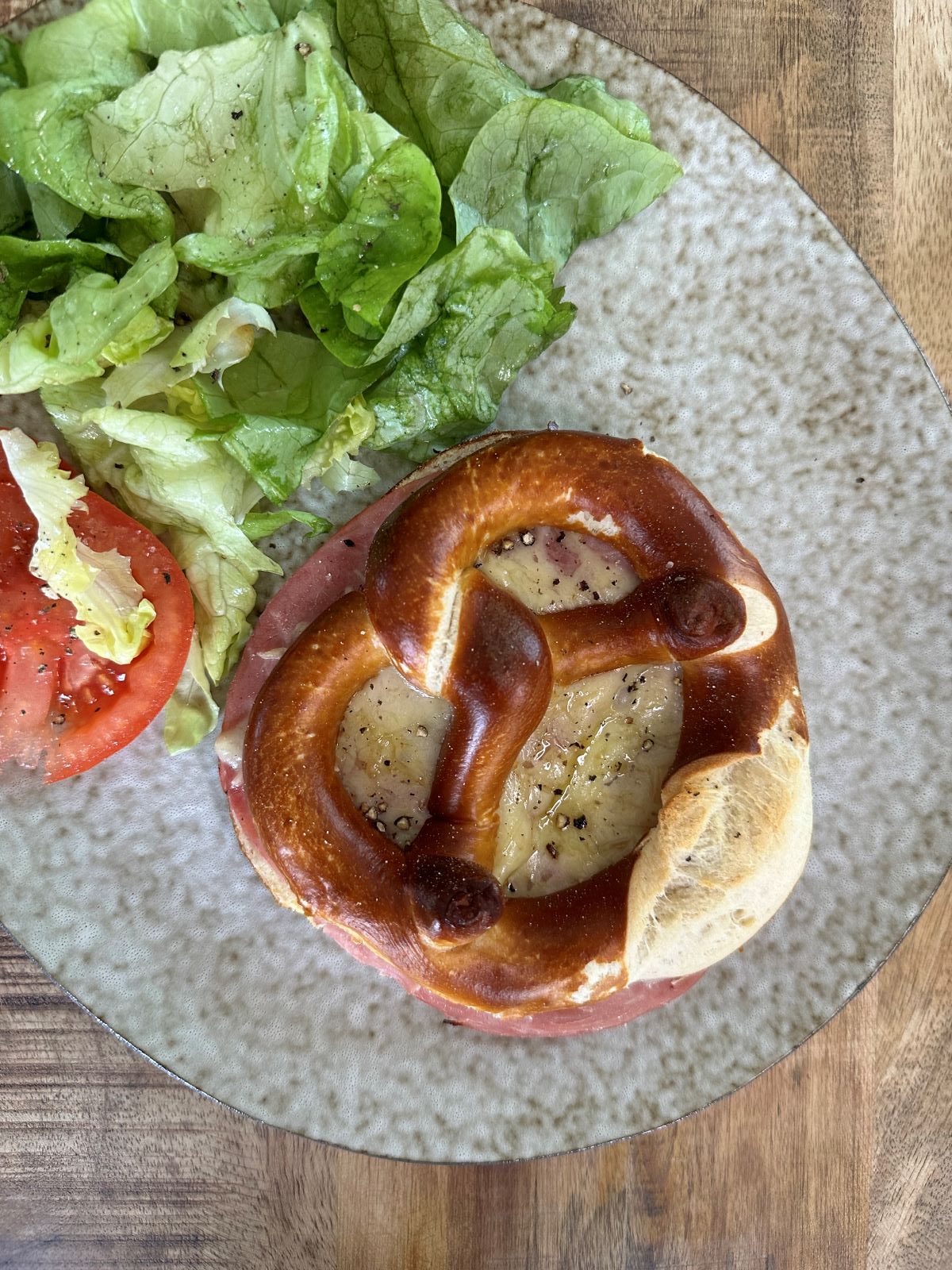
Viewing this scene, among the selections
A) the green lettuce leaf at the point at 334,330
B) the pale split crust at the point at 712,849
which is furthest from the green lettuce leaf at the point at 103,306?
the pale split crust at the point at 712,849

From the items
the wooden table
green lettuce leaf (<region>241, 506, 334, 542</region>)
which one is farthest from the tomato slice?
the wooden table

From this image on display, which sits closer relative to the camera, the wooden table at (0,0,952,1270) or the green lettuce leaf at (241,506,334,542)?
the green lettuce leaf at (241,506,334,542)

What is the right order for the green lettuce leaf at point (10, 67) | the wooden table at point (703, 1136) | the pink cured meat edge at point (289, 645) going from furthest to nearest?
1. the wooden table at point (703, 1136)
2. the pink cured meat edge at point (289, 645)
3. the green lettuce leaf at point (10, 67)

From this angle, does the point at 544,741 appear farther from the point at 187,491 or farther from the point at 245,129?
the point at 245,129

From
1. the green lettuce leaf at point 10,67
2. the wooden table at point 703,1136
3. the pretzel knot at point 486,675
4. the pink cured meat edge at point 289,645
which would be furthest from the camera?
the wooden table at point 703,1136

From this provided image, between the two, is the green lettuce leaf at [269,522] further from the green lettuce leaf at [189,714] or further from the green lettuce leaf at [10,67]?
the green lettuce leaf at [10,67]

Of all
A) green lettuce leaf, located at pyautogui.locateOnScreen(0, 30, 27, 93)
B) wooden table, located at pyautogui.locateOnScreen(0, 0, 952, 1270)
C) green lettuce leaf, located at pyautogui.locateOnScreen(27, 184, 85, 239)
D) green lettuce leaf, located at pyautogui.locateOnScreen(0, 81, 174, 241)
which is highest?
green lettuce leaf, located at pyautogui.locateOnScreen(0, 30, 27, 93)

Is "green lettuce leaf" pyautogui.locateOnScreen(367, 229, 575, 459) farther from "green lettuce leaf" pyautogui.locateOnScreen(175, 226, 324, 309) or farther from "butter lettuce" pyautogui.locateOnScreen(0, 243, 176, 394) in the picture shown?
"butter lettuce" pyautogui.locateOnScreen(0, 243, 176, 394)

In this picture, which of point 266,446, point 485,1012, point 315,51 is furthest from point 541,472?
point 485,1012
